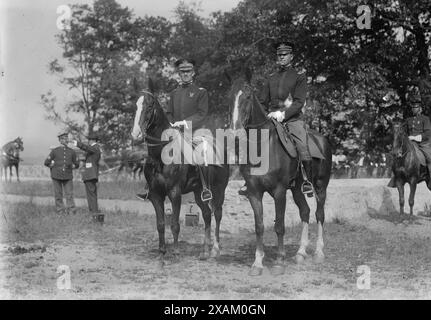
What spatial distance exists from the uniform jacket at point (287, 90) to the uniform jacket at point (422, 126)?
26.7 feet

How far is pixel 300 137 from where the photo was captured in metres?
8.95

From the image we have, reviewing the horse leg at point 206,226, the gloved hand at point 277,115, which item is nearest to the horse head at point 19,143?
the horse leg at point 206,226

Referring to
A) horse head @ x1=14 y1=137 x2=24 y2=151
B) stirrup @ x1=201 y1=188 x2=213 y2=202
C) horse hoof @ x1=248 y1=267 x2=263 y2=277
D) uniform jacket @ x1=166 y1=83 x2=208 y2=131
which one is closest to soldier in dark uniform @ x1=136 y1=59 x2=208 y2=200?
uniform jacket @ x1=166 y1=83 x2=208 y2=131

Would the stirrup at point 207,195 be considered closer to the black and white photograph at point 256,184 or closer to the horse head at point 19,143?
the black and white photograph at point 256,184

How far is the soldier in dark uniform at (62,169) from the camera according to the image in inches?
577

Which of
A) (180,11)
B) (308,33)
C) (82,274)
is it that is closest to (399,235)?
(82,274)

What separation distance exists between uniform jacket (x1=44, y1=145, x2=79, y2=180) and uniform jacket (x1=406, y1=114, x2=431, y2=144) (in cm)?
929

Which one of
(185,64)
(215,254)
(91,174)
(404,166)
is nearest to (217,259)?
(215,254)

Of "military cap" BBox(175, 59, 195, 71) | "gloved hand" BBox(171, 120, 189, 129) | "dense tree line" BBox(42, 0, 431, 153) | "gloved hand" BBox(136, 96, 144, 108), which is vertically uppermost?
"dense tree line" BBox(42, 0, 431, 153)

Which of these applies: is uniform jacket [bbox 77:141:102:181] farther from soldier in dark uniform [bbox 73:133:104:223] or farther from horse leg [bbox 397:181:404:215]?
horse leg [bbox 397:181:404:215]

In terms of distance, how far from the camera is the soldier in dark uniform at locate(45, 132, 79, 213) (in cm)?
1466

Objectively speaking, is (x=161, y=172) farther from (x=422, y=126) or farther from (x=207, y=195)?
(x=422, y=126)
